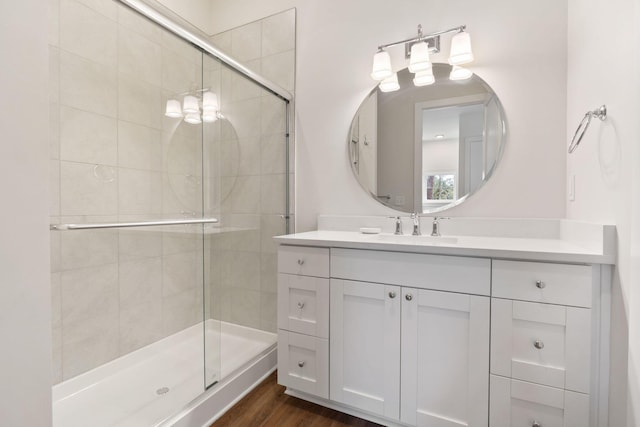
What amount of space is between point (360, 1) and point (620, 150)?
163 centimetres

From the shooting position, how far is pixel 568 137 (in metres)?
1.48

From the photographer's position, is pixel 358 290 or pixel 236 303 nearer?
pixel 358 290

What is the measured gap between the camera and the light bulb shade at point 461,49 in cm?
161

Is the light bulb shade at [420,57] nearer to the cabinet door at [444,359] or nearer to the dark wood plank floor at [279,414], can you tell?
the cabinet door at [444,359]

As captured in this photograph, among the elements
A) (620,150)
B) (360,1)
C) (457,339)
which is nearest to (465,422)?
(457,339)

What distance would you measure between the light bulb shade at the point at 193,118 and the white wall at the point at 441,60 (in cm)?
65

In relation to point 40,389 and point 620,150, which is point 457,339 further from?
point 40,389

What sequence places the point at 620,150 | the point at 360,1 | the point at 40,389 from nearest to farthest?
the point at 40,389 < the point at 620,150 < the point at 360,1

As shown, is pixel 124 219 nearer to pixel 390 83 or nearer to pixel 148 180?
pixel 148 180

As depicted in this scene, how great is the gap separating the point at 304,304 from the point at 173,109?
142 cm

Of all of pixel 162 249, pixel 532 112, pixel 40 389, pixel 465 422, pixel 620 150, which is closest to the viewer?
pixel 40 389

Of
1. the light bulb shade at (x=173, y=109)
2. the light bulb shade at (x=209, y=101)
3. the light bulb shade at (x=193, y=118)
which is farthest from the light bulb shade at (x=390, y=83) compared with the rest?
the light bulb shade at (x=173, y=109)

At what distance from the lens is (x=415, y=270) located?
4.25 ft

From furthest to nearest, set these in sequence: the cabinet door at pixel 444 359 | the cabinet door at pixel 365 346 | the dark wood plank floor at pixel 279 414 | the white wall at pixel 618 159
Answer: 1. the dark wood plank floor at pixel 279 414
2. the cabinet door at pixel 365 346
3. the cabinet door at pixel 444 359
4. the white wall at pixel 618 159
